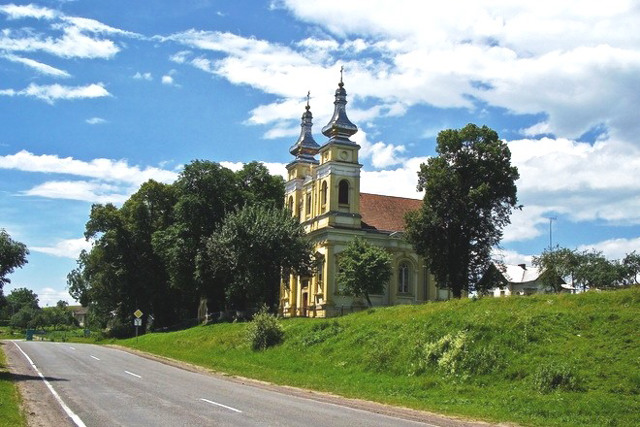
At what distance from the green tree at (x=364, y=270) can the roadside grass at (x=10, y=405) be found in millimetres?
27318

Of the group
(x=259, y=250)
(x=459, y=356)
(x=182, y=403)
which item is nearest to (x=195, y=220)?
(x=259, y=250)

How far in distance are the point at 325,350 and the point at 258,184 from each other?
3872cm

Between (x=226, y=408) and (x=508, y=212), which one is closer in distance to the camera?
(x=226, y=408)

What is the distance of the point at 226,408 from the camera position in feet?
57.3

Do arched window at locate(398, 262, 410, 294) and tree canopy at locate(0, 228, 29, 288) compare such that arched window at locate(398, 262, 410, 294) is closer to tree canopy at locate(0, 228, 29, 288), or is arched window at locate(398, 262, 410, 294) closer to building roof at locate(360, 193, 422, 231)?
building roof at locate(360, 193, 422, 231)

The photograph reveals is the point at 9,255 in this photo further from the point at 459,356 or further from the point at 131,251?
the point at 131,251

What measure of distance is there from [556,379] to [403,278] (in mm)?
37316

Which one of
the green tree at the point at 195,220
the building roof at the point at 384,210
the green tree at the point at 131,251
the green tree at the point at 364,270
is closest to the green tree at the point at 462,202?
the green tree at the point at 364,270

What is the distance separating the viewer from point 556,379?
797 inches

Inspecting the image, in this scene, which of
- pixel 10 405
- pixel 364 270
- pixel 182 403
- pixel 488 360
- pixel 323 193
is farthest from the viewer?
pixel 323 193

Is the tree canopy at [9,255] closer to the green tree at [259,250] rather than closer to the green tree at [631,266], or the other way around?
the green tree at [259,250]

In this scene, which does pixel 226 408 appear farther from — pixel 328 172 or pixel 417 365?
pixel 328 172

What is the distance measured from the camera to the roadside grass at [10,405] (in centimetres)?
1438

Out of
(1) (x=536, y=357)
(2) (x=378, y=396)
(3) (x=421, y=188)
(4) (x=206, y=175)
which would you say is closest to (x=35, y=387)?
(2) (x=378, y=396)
